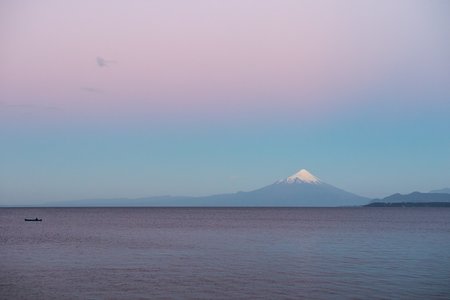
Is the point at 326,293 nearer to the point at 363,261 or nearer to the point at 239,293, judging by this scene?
the point at 239,293

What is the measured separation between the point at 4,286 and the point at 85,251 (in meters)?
17.3

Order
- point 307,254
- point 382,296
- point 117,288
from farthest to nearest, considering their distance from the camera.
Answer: point 307,254 < point 117,288 < point 382,296

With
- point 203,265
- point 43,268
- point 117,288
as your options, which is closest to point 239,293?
point 117,288

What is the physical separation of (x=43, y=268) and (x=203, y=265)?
10.1 metres

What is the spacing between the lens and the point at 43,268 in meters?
33.2

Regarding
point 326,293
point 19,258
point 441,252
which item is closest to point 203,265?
point 326,293

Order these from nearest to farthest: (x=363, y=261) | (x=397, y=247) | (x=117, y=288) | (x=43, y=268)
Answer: (x=117, y=288) < (x=43, y=268) < (x=363, y=261) < (x=397, y=247)

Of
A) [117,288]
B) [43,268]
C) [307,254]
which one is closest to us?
[117,288]

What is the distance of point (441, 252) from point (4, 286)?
33.5m

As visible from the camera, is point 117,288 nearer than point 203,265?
Yes

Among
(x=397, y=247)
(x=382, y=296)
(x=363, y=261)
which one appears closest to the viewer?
(x=382, y=296)

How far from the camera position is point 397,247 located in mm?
47812

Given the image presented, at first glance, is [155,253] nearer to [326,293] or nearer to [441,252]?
[326,293]

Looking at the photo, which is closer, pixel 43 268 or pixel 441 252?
pixel 43 268
